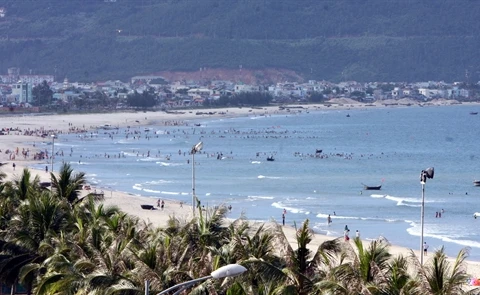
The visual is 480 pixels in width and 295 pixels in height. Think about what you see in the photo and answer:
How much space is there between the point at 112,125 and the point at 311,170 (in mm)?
51645

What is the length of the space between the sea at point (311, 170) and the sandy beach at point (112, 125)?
192 cm

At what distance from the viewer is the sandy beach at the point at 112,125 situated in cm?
4050

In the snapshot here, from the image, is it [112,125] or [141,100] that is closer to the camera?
[112,125]

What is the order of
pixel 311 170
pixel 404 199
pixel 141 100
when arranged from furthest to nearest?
pixel 141 100 → pixel 311 170 → pixel 404 199

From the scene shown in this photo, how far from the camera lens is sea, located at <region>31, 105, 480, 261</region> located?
1786 inches

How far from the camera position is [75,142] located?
302ft

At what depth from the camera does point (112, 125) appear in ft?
392

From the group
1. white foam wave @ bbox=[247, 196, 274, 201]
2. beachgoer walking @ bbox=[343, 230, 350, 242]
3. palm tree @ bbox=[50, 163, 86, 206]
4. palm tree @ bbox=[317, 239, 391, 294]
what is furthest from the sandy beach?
palm tree @ bbox=[317, 239, 391, 294]

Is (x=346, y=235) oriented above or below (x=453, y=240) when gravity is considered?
above

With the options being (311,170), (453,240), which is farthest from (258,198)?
(311,170)

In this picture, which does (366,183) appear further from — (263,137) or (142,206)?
(263,137)

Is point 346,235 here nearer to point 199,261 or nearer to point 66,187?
point 66,187

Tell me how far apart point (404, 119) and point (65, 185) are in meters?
134

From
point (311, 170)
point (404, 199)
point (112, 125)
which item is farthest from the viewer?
point (112, 125)
